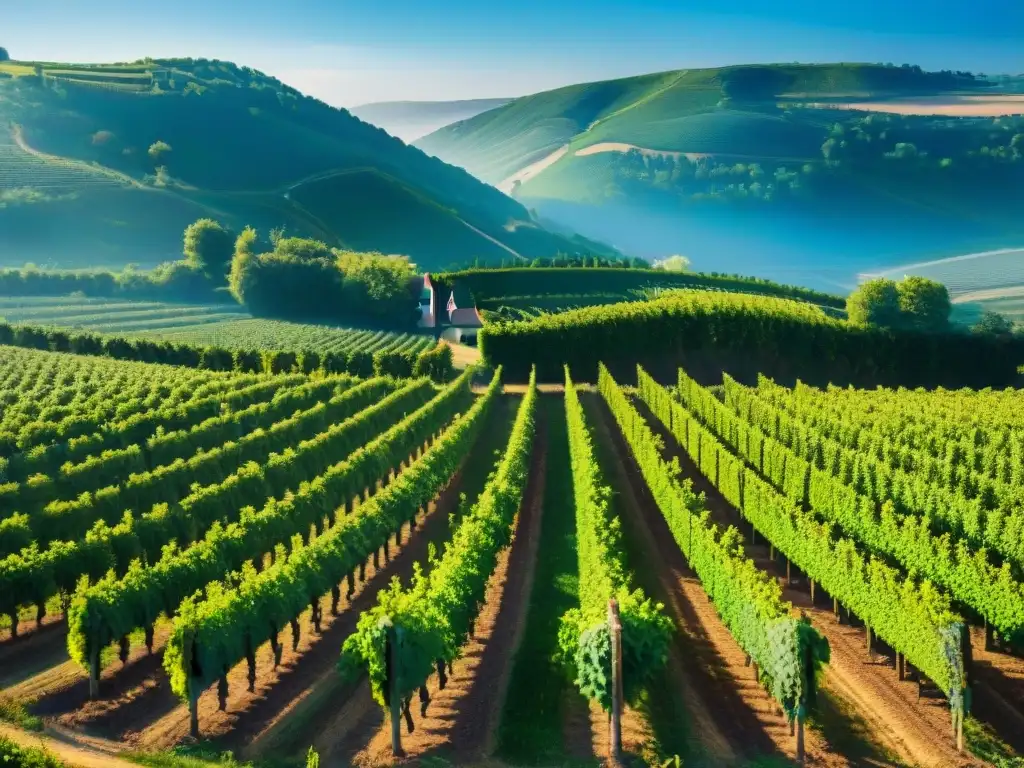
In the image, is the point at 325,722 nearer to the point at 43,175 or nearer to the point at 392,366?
the point at 392,366

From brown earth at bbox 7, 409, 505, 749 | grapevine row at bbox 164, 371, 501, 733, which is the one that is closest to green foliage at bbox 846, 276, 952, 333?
grapevine row at bbox 164, 371, 501, 733

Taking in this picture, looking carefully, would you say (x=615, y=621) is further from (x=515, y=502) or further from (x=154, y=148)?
(x=154, y=148)

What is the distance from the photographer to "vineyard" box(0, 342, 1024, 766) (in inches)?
850

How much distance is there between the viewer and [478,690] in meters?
24.2

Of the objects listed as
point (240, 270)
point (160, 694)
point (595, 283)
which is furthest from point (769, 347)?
point (240, 270)

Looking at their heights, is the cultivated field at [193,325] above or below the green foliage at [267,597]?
above

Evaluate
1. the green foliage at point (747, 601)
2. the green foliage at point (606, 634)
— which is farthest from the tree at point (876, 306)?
the green foliage at point (606, 634)

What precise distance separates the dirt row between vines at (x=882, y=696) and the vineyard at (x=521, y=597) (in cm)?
9

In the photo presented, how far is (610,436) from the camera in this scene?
58750 millimetres

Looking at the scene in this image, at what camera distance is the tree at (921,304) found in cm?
8269

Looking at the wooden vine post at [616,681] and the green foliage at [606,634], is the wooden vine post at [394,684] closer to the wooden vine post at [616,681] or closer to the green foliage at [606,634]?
the green foliage at [606,634]

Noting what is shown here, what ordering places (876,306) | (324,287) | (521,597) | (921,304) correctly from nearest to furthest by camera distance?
(521,597) → (876,306) → (921,304) → (324,287)

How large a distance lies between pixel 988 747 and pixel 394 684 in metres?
14.4

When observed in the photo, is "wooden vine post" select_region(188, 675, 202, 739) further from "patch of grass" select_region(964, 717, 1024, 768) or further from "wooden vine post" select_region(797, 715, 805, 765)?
"patch of grass" select_region(964, 717, 1024, 768)
